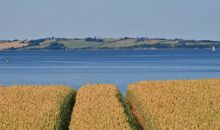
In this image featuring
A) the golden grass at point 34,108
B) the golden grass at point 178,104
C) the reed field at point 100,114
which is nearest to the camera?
the golden grass at point 178,104

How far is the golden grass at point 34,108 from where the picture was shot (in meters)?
20.0

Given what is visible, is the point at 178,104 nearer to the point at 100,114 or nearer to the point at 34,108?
the point at 100,114

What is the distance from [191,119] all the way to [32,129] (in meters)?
4.49

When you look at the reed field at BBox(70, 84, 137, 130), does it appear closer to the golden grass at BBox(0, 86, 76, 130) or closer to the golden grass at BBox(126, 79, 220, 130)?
the golden grass at BBox(0, 86, 76, 130)

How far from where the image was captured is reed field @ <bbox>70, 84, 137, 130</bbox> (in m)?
19.5

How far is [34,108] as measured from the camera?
23922 millimetres

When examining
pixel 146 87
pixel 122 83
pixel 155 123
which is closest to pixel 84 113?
pixel 155 123

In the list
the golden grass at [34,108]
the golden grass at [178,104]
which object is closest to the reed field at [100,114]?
the golden grass at [34,108]

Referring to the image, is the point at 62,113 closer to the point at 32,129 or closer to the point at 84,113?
the point at 84,113

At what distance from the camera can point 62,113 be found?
910 inches

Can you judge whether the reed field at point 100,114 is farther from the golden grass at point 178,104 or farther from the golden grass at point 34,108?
the golden grass at point 178,104

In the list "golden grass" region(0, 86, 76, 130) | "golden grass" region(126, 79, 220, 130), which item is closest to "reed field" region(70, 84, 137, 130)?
"golden grass" region(0, 86, 76, 130)

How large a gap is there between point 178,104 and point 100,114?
3141 millimetres

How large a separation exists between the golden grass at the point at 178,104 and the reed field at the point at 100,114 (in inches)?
35.0
